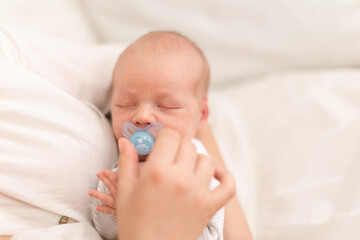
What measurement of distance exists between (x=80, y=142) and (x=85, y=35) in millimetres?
857

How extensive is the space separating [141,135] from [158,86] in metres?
0.19

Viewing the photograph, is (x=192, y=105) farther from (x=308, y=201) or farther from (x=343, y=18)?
(x=343, y=18)

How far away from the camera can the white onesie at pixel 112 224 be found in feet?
2.75

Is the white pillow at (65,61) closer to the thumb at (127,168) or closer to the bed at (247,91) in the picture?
the bed at (247,91)

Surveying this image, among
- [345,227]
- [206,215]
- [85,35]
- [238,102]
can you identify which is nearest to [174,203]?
[206,215]

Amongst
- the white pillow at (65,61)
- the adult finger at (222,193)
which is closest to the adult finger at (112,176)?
the adult finger at (222,193)

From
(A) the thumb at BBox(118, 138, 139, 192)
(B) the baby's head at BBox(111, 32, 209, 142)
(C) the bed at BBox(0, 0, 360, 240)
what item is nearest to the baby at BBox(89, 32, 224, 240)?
(B) the baby's head at BBox(111, 32, 209, 142)

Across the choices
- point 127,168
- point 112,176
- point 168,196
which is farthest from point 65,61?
point 168,196

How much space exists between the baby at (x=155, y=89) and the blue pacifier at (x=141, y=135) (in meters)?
0.02

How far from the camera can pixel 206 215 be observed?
0.59m

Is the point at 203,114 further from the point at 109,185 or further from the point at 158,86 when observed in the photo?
the point at 109,185

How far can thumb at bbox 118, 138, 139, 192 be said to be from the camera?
23.4 inches

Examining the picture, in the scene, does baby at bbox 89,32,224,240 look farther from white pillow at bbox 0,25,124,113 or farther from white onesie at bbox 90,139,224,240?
white pillow at bbox 0,25,124,113

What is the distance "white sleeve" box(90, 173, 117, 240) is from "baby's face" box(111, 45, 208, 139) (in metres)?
0.19
